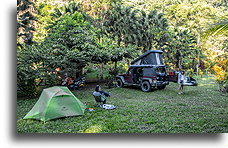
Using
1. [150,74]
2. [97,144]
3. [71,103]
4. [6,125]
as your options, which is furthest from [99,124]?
[150,74]

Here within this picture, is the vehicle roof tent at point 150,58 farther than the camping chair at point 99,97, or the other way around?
the vehicle roof tent at point 150,58

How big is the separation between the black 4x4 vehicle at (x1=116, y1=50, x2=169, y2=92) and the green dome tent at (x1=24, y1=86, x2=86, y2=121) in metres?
3.01

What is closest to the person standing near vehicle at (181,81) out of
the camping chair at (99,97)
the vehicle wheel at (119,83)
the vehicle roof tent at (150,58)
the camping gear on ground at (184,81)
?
the camping gear on ground at (184,81)

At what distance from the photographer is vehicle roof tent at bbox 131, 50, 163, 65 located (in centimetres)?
580

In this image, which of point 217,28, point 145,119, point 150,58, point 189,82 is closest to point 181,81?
point 189,82

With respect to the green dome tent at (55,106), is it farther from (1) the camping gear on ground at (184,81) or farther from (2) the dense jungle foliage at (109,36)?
(1) the camping gear on ground at (184,81)

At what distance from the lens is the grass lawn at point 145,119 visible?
3.24m

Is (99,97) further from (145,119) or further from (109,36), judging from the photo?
(109,36)

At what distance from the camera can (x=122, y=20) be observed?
5.74m

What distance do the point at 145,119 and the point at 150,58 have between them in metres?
3.02

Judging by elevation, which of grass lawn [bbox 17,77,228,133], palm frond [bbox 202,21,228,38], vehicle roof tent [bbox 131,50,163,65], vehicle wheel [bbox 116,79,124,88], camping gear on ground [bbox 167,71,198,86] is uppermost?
palm frond [bbox 202,21,228,38]

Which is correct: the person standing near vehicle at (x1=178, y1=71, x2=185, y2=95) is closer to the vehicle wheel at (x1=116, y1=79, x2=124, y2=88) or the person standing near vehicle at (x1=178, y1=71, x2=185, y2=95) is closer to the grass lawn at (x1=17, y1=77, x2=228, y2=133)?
the grass lawn at (x1=17, y1=77, x2=228, y2=133)

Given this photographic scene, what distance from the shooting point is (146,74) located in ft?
22.5

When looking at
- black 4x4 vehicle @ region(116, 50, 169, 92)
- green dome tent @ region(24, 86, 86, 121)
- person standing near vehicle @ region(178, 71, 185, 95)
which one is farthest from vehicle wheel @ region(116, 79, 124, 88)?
green dome tent @ region(24, 86, 86, 121)
